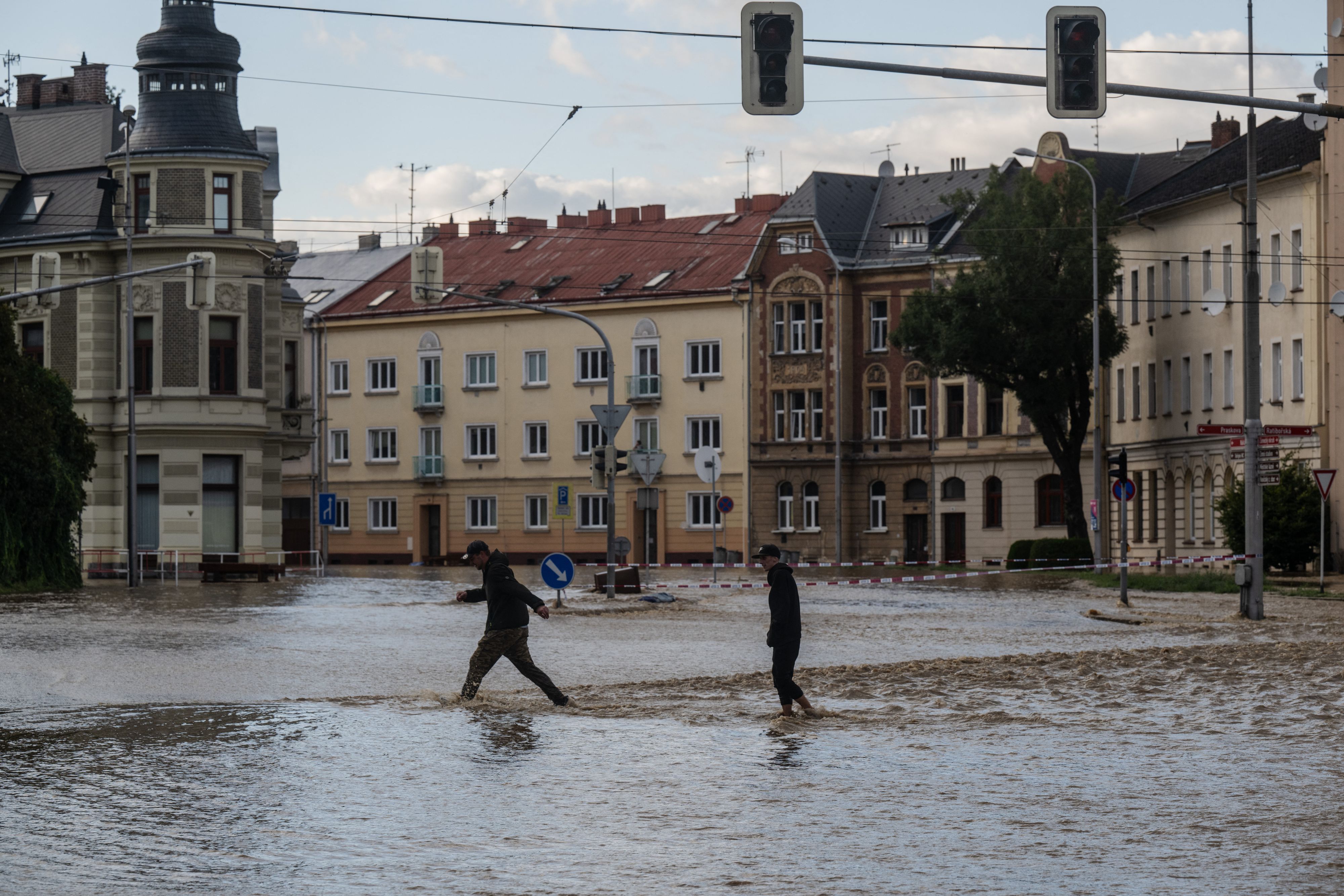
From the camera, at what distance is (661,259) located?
84562 millimetres

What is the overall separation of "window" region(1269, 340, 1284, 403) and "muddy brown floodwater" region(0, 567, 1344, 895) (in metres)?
33.4

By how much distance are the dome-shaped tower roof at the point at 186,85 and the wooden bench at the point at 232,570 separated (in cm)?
1135

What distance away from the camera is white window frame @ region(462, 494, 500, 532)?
8744cm

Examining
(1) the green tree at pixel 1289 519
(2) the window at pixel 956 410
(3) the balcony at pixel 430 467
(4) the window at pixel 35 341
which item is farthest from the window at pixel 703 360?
(1) the green tree at pixel 1289 519

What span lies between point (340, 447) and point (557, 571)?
205 feet

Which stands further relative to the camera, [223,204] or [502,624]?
[223,204]

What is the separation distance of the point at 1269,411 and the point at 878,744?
157 feet

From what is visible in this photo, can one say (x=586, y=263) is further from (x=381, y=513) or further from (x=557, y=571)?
(x=557, y=571)

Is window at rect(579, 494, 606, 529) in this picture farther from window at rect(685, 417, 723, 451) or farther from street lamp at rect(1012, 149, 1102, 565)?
street lamp at rect(1012, 149, 1102, 565)

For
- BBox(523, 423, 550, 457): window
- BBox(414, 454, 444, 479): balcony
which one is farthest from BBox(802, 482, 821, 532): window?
BBox(414, 454, 444, 479): balcony

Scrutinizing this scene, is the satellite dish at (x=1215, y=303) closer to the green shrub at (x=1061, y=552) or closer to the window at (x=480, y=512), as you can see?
the green shrub at (x=1061, y=552)

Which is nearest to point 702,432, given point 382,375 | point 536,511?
point 536,511

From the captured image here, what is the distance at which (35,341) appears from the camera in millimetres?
59000

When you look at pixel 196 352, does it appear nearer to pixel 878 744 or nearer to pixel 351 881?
pixel 878 744
